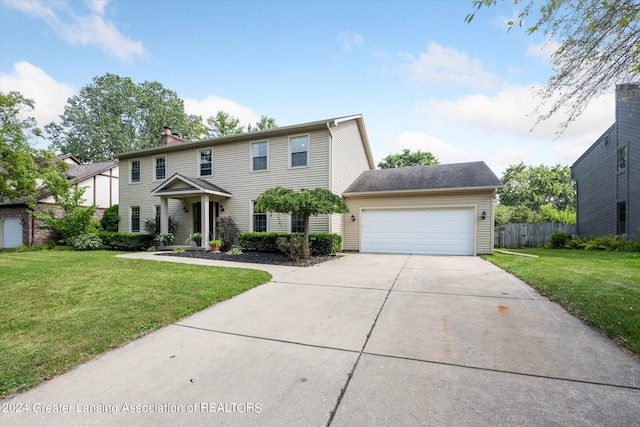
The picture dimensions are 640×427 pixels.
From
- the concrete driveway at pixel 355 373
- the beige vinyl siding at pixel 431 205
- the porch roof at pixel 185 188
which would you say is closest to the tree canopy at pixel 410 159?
the beige vinyl siding at pixel 431 205

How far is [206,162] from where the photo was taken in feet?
44.4

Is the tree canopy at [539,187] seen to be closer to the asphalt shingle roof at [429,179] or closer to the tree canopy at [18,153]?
the asphalt shingle roof at [429,179]

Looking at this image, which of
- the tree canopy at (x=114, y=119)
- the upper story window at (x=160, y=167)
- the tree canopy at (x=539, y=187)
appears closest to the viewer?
the upper story window at (x=160, y=167)

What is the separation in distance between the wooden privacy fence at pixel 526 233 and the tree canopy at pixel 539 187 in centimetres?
1710

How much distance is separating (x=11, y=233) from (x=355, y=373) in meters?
23.1

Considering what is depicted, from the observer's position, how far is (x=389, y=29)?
26.4 feet

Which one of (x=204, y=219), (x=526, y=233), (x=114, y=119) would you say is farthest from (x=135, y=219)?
(x=114, y=119)

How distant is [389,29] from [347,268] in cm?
694

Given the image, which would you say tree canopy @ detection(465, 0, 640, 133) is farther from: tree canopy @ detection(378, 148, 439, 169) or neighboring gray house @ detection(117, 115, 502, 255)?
tree canopy @ detection(378, 148, 439, 169)

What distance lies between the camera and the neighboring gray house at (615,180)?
11820 millimetres

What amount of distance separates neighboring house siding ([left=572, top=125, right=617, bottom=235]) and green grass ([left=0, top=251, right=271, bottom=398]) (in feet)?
56.8

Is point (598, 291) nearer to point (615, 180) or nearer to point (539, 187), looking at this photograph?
point (615, 180)

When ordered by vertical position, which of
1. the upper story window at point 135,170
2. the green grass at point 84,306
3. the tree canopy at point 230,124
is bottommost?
the green grass at point 84,306

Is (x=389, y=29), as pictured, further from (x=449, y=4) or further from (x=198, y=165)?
(x=198, y=165)
